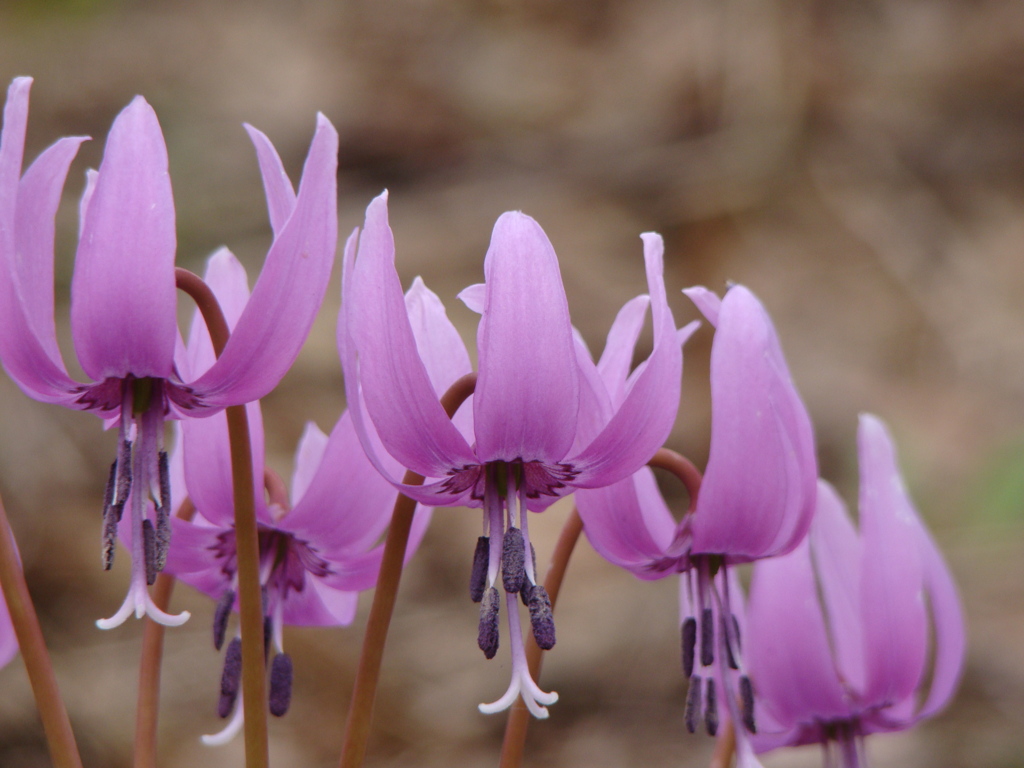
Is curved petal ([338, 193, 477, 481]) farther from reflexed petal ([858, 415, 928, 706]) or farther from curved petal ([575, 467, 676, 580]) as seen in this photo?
reflexed petal ([858, 415, 928, 706])

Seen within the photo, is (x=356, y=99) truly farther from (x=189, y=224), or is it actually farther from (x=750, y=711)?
(x=750, y=711)

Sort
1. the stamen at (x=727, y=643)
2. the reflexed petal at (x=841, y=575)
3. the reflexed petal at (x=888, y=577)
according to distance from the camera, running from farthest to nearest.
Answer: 1. the reflexed petal at (x=841, y=575)
2. the reflexed petal at (x=888, y=577)
3. the stamen at (x=727, y=643)

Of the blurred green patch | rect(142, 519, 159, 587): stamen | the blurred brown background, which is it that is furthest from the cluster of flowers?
the blurred green patch

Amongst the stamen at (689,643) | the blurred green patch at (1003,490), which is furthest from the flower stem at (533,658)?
the blurred green patch at (1003,490)

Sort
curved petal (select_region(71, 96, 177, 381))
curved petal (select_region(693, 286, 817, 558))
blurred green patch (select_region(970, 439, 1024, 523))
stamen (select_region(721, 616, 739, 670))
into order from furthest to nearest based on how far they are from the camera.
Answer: blurred green patch (select_region(970, 439, 1024, 523))
stamen (select_region(721, 616, 739, 670))
curved petal (select_region(693, 286, 817, 558))
curved petal (select_region(71, 96, 177, 381))

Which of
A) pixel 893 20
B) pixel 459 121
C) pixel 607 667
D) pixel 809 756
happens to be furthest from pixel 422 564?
pixel 893 20

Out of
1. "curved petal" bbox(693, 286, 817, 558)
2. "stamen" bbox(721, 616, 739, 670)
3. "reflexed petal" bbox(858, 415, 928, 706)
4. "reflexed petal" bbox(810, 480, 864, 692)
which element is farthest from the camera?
"reflexed petal" bbox(810, 480, 864, 692)

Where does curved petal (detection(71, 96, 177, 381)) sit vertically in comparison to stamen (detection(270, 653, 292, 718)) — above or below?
above

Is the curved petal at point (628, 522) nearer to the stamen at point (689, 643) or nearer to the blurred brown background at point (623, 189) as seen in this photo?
the stamen at point (689, 643)
